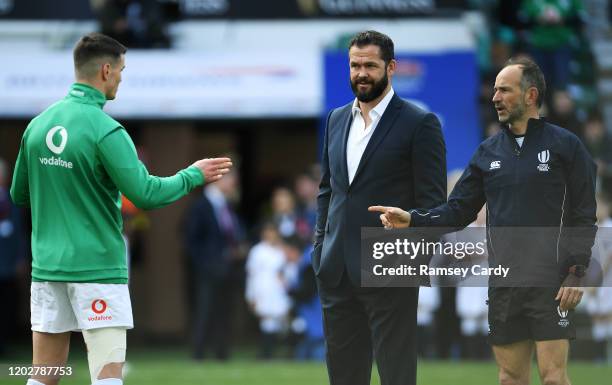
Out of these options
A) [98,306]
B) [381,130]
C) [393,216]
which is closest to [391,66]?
[381,130]

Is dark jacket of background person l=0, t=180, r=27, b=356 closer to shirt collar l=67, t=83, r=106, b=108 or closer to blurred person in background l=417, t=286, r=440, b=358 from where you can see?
blurred person in background l=417, t=286, r=440, b=358

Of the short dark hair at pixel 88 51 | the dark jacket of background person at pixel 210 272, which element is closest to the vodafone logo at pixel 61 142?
the short dark hair at pixel 88 51

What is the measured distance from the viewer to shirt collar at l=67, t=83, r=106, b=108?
22.7 feet

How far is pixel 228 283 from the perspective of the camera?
15.6 metres

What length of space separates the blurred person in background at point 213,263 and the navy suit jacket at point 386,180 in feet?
27.3

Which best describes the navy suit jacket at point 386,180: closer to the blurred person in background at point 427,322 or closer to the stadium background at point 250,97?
the stadium background at point 250,97

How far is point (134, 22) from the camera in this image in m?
16.6

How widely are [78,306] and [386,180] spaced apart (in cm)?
183

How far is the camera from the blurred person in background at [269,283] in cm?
1584

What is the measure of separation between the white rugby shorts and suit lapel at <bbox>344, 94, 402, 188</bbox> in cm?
148

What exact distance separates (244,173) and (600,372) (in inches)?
308

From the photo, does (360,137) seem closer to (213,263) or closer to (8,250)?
(213,263)

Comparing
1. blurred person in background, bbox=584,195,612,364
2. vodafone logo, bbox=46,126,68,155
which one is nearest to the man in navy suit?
vodafone logo, bbox=46,126,68,155

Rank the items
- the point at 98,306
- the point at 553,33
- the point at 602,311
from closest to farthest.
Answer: the point at 98,306
the point at 602,311
the point at 553,33
